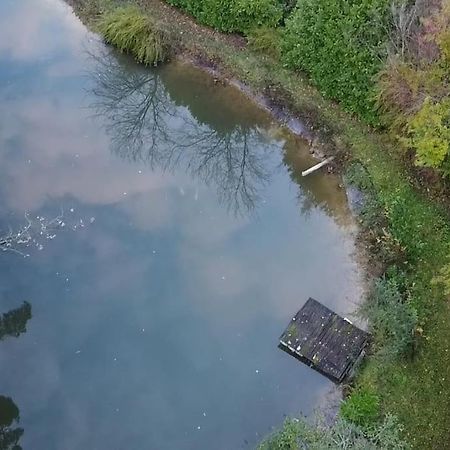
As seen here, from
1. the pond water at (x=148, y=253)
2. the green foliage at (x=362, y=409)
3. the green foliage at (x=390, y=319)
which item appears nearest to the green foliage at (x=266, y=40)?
the pond water at (x=148, y=253)

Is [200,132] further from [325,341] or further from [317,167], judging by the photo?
[325,341]

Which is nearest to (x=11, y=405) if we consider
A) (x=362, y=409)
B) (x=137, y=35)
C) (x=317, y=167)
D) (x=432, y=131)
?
(x=362, y=409)

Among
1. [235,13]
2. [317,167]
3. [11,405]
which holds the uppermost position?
[235,13]

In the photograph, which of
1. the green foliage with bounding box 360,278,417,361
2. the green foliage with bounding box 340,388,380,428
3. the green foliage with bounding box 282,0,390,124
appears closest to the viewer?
the green foliage with bounding box 340,388,380,428

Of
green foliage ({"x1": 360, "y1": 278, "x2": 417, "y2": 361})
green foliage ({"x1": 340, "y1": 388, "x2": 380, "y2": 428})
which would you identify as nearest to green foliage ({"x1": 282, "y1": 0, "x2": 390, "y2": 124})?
green foliage ({"x1": 360, "y1": 278, "x2": 417, "y2": 361})

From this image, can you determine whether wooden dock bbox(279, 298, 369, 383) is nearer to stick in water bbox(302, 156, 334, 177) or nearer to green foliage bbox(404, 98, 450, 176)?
green foliage bbox(404, 98, 450, 176)

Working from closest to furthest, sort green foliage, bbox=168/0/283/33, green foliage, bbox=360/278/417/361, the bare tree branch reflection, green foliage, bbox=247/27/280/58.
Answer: the bare tree branch reflection, green foliage, bbox=360/278/417/361, green foliage, bbox=168/0/283/33, green foliage, bbox=247/27/280/58

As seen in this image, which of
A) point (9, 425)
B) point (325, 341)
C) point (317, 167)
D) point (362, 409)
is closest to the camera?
point (362, 409)

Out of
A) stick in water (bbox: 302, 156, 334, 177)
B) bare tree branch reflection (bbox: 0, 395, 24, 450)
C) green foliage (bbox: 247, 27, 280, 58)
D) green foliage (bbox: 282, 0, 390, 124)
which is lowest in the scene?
bare tree branch reflection (bbox: 0, 395, 24, 450)
